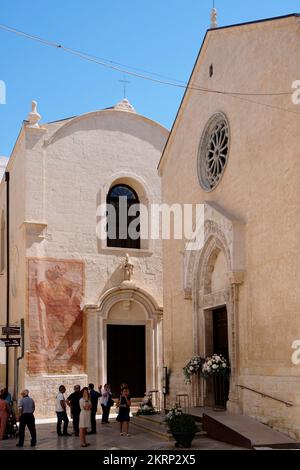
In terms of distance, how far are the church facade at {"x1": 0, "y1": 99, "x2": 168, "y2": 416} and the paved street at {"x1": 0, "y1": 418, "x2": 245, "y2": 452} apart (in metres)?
5.35

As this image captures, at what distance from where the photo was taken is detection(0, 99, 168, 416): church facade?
2391cm

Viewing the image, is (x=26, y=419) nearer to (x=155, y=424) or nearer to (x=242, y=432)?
(x=155, y=424)

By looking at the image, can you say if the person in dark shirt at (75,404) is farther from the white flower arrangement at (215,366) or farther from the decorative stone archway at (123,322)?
the decorative stone archway at (123,322)

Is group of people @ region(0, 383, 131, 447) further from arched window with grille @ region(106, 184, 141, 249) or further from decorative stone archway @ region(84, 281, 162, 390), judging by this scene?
arched window with grille @ region(106, 184, 141, 249)

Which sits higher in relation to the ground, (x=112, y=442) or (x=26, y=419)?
(x=26, y=419)

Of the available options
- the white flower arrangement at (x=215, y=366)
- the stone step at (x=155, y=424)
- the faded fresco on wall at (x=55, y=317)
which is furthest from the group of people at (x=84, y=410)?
the faded fresco on wall at (x=55, y=317)

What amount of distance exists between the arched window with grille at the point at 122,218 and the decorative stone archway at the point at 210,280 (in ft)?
22.8

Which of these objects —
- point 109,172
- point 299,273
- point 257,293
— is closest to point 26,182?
point 109,172

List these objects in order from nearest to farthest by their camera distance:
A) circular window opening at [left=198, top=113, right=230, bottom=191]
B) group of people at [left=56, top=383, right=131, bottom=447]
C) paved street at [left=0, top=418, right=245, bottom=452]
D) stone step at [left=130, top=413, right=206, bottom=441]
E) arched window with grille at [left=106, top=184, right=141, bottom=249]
Result: paved street at [left=0, top=418, right=245, bottom=452]
group of people at [left=56, top=383, right=131, bottom=447]
stone step at [left=130, top=413, right=206, bottom=441]
circular window opening at [left=198, top=113, right=230, bottom=191]
arched window with grille at [left=106, top=184, right=141, bottom=249]

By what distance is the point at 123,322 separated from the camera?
83.6ft

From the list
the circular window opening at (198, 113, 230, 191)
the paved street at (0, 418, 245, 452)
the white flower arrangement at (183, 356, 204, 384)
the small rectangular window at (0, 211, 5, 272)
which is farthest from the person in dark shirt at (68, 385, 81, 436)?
the small rectangular window at (0, 211, 5, 272)

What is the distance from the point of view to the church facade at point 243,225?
1413 centimetres

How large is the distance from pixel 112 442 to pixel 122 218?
11898 millimetres

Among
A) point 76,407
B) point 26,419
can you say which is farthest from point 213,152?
point 26,419
